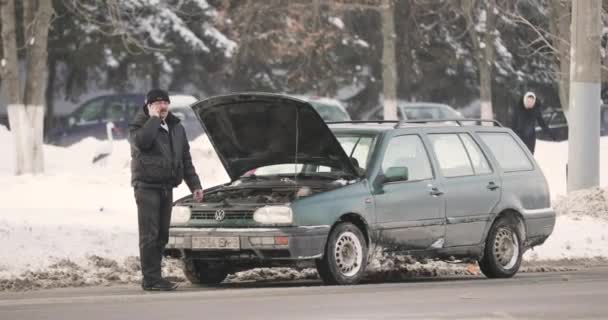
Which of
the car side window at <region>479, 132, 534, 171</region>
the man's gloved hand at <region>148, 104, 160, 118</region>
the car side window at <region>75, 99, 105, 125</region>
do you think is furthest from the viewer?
the car side window at <region>75, 99, 105, 125</region>

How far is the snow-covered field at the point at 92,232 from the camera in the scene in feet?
47.9

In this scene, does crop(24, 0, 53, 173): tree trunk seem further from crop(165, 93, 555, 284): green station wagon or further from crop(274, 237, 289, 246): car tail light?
crop(274, 237, 289, 246): car tail light

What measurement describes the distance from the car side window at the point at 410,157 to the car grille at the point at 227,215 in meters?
1.36

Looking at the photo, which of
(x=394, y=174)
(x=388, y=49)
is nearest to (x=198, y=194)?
(x=394, y=174)

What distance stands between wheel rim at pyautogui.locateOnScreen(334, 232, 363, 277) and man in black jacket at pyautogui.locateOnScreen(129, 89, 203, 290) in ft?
4.51

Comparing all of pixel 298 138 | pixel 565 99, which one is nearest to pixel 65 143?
pixel 565 99

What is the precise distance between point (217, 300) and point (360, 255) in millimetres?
1906

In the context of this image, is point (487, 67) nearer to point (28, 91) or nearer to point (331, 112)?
point (331, 112)

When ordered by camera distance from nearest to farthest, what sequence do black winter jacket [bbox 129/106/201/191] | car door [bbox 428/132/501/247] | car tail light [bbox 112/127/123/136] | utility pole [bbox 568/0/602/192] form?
black winter jacket [bbox 129/106/201/191] < car door [bbox 428/132/501/247] < utility pole [bbox 568/0/602/192] < car tail light [bbox 112/127/123/136]

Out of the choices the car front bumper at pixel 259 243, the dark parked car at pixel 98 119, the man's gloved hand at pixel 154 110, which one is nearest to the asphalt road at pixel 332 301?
the car front bumper at pixel 259 243

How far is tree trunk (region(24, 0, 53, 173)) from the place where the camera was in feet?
92.3

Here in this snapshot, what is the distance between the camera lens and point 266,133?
14.2m

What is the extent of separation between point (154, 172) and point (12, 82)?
1565cm

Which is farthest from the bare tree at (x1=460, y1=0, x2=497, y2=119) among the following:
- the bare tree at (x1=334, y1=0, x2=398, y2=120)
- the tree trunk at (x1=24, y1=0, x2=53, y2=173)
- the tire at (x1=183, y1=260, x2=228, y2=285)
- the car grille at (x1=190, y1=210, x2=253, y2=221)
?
the car grille at (x1=190, y1=210, x2=253, y2=221)
